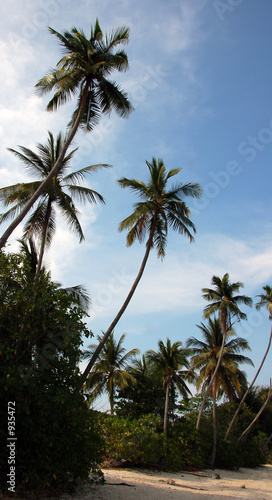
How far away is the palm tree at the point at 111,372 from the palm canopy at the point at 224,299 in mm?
6635

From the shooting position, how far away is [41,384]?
7184 mm

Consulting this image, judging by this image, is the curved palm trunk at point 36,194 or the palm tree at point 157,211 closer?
the curved palm trunk at point 36,194

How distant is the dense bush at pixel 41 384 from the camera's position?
22.8ft

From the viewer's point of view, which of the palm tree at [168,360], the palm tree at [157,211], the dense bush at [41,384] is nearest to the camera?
the dense bush at [41,384]

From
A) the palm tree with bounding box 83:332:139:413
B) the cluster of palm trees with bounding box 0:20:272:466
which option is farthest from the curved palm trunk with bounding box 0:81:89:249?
the palm tree with bounding box 83:332:139:413

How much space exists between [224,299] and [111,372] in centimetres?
969

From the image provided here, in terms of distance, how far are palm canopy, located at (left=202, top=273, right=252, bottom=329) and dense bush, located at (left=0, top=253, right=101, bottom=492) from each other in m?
17.8

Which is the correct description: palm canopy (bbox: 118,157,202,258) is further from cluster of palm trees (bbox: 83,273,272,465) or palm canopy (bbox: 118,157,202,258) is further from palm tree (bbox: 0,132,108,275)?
cluster of palm trees (bbox: 83,273,272,465)

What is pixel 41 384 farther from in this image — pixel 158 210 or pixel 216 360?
pixel 216 360

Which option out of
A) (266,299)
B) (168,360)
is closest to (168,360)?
(168,360)

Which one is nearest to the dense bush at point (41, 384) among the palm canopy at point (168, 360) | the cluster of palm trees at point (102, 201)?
the cluster of palm trees at point (102, 201)

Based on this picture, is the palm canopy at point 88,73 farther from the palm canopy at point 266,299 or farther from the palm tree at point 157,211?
the palm canopy at point 266,299

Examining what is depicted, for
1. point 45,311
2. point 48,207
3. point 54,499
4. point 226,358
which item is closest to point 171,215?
point 48,207

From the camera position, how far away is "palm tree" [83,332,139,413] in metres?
23.8
